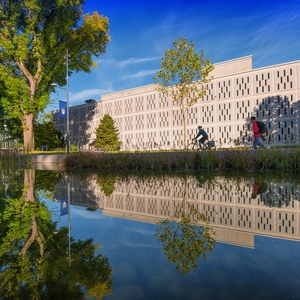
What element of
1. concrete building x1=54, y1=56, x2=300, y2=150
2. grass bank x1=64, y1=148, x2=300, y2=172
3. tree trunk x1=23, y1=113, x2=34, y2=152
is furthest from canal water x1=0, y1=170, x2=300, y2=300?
concrete building x1=54, y1=56, x2=300, y2=150

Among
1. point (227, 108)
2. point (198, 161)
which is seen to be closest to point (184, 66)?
point (198, 161)

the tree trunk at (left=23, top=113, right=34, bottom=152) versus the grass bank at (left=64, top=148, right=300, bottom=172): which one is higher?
the tree trunk at (left=23, top=113, right=34, bottom=152)

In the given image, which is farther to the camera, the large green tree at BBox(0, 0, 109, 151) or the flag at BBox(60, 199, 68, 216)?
the large green tree at BBox(0, 0, 109, 151)

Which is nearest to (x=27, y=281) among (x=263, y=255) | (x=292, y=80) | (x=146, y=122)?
(x=263, y=255)

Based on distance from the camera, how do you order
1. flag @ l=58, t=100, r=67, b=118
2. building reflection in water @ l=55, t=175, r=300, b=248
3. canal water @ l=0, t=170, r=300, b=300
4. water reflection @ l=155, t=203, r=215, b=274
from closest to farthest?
1. canal water @ l=0, t=170, r=300, b=300
2. water reflection @ l=155, t=203, r=215, b=274
3. building reflection in water @ l=55, t=175, r=300, b=248
4. flag @ l=58, t=100, r=67, b=118

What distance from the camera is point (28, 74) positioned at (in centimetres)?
1830

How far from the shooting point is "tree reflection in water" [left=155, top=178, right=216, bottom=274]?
4.51 ft

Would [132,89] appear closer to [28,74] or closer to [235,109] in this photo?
[235,109]

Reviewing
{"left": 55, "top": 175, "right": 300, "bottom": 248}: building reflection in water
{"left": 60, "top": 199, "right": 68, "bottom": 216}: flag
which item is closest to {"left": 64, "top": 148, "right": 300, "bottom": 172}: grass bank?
{"left": 55, "top": 175, "right": 300, "bottom": 248}: building reflection in water

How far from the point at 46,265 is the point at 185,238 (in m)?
0.91

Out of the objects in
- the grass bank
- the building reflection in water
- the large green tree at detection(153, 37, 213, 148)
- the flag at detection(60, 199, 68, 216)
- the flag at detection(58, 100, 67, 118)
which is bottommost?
the flag at detection(60, 199, 68, 216)

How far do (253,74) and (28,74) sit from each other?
37980mm

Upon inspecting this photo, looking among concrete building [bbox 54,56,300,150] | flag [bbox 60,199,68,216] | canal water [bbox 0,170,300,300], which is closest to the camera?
canal water [bbox 0,170,300,300]

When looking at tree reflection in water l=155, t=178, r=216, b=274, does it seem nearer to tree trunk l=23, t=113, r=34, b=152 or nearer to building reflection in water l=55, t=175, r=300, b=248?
building reflection in water l=55, t=175, r=300, b=248
